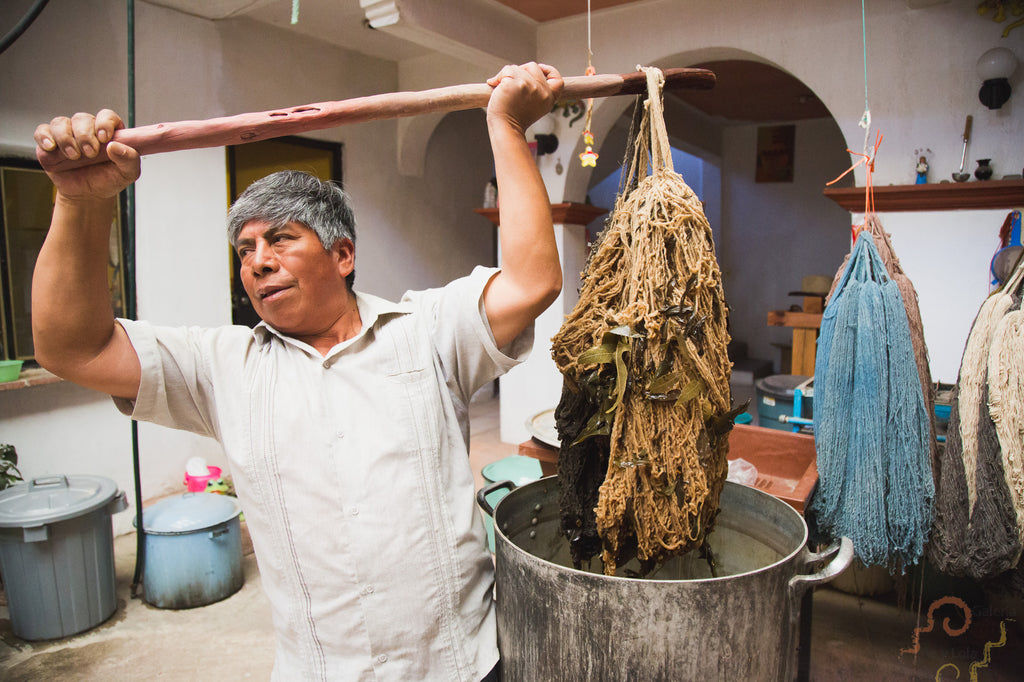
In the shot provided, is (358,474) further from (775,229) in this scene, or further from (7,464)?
(775,229)

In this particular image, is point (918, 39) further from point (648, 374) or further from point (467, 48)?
point (648, 374)

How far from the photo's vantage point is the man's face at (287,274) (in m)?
1.30

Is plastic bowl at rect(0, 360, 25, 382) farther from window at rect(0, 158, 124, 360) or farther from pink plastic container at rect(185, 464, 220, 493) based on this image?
pink plastic container at rect(185, 464, 220, 493)

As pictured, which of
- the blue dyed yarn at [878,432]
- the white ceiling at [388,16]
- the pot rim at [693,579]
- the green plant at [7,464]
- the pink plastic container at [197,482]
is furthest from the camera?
the pink plastic container at [197,482]

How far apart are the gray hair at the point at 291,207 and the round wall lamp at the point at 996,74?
3.91m

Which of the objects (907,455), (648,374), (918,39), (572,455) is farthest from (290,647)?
(918,39)

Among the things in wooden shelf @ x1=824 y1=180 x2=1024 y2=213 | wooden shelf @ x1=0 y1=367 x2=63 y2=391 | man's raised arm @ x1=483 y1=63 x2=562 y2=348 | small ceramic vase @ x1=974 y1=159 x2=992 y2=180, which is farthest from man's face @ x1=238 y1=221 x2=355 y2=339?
small ceramic vase @ x1=974 y1=159 x2=992 y2=180

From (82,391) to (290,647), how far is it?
364cm

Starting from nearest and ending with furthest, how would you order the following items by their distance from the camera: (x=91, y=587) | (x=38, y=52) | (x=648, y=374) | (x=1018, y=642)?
(x=648, y=374) < (x=1018, y=642) < (x=91, y=587) < (x=38, y=52)

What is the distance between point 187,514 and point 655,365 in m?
3.16

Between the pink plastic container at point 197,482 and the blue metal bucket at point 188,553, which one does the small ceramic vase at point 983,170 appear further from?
the pink plastic container at point 197,482

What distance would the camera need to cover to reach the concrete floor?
2.85 metres

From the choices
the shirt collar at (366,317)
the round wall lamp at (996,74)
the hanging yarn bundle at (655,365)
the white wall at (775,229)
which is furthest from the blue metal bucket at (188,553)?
the white wall at (775,229)

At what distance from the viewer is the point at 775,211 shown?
10.1m
